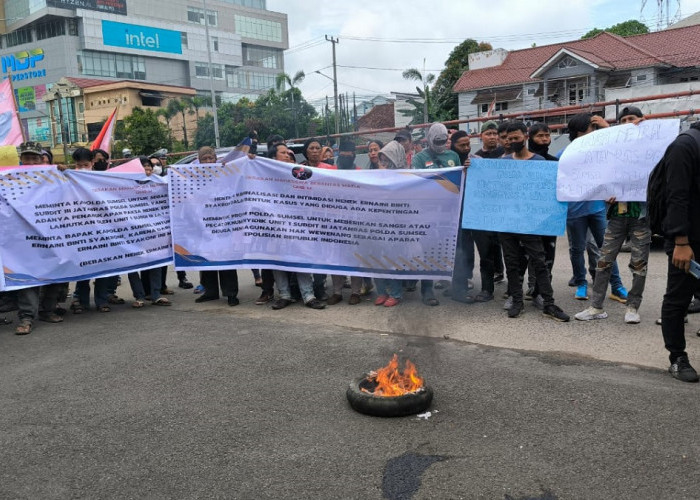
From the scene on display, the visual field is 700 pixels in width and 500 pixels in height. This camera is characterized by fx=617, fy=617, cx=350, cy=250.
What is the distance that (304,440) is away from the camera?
3703 millimetres

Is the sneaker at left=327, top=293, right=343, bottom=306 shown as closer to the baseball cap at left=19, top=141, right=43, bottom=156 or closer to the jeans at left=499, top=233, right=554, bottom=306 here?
the jeans at left=499, top=233, right=554, bottom=306

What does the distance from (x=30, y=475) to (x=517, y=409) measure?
115 inches

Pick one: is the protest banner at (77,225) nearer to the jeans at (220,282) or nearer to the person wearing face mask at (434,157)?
the jeans at (220,282)

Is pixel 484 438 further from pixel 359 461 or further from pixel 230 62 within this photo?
pixel 230 62

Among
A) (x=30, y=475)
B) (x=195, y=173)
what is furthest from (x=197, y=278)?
(x=30, y=475)

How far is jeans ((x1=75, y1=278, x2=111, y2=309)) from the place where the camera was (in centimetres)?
751

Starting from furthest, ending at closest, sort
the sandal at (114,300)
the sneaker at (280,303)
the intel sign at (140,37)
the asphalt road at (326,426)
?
the intel sign at (140,37) < the sandal at (114,300) < the sneaker at (280,303) < the asphalt road at (326,426)

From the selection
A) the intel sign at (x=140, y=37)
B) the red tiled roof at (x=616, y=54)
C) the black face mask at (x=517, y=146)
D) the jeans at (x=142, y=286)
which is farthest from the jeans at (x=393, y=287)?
the intel sign at (x=140, y=37)

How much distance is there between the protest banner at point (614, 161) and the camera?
581 centimetres

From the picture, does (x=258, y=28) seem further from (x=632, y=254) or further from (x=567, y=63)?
(x=632, y=254)

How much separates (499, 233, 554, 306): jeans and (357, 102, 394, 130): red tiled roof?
56164 mm

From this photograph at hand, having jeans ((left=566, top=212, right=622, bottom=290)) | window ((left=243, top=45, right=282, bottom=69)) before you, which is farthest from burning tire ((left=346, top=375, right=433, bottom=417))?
window ((left=243, top=45, right=282, bottom=69))

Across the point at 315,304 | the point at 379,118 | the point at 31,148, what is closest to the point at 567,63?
the point at 379,118

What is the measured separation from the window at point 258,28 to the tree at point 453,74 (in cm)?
5457
